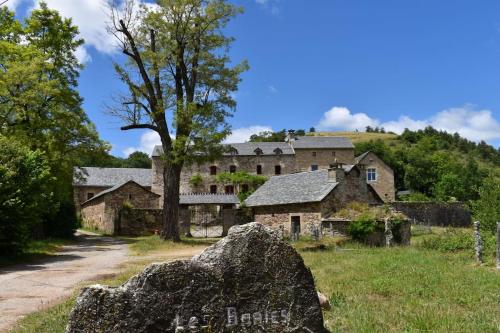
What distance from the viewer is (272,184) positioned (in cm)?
3519

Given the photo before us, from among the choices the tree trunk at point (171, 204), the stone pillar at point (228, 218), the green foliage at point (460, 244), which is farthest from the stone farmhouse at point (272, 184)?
the green foliage at point (460, 244)

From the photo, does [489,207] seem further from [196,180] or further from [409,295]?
[196,180]

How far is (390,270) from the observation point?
35.9 feet

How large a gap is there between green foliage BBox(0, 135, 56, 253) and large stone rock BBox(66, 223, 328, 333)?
1170 cm

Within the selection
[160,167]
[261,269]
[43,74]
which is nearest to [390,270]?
[261,269]

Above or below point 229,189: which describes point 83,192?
below

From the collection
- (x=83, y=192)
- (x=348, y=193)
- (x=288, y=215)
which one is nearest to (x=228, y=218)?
(x=288, y=215)

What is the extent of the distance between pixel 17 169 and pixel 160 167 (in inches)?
1509

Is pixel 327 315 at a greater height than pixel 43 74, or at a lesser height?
lesser

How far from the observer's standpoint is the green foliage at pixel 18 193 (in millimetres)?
14555

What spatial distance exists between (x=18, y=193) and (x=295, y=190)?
18.4m

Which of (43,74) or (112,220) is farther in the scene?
(112,220)

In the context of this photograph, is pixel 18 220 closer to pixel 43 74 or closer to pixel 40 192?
pixel 40 192

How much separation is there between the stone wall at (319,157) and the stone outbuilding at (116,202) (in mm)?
24786
